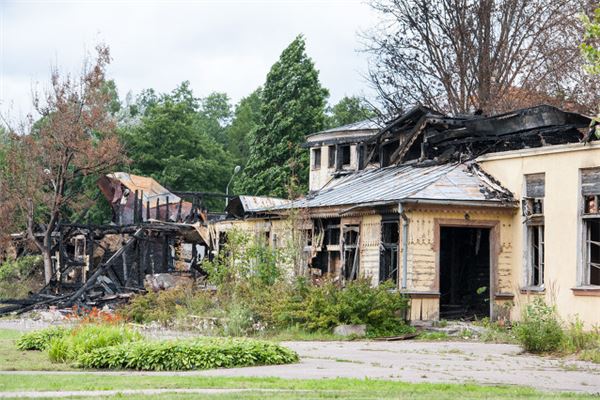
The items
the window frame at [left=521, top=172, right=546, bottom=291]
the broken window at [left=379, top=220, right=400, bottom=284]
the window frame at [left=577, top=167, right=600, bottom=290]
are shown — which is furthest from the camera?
the broken window at [left=379, top=220, right=400, bottom=284]

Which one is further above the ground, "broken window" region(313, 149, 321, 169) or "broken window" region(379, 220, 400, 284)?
"broken window" region(313, 149, 321, 169)

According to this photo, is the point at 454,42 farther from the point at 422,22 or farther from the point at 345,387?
the point at 345,387

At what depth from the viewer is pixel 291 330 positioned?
83.4 ft

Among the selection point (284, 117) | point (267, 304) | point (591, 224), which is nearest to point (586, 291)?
point (591, 224)

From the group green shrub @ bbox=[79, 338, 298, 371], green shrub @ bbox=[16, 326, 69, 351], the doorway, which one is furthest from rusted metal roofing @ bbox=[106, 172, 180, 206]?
green shrub @ bbox=[79, 338, 298, 371]

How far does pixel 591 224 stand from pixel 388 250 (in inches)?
237

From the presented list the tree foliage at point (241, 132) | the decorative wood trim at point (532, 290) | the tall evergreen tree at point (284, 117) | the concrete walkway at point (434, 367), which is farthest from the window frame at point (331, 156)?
the tree foliage at point (241, 132)

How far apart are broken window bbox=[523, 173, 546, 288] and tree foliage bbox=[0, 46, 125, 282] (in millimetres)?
21272

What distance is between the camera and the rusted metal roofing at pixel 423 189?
27.4m

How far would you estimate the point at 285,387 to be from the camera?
13961 mm

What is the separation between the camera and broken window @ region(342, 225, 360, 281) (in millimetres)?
30672

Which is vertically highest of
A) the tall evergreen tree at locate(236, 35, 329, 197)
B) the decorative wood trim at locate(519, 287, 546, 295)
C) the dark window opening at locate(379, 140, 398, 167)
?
the tall evergreen tree at locate(236, 35, 329, 197)

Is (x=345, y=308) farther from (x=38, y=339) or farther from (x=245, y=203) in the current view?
(x=245, y=203)

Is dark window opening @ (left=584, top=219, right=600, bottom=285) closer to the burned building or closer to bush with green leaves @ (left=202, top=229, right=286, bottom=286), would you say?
the burned building
